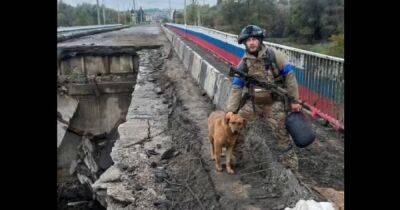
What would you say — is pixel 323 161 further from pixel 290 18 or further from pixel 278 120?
pixel 290 18

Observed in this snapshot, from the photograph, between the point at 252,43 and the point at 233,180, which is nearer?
→ the point at 252,43

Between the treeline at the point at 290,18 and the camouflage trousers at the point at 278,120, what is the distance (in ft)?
74.5

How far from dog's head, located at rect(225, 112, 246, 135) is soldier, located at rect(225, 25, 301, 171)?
0.14 meters

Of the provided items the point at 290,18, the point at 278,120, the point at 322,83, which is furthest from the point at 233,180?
the point at 290,18

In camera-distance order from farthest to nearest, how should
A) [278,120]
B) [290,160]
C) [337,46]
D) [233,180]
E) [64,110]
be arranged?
[337,46] → [64,110] → [233,180] → [278,120] → [290,160]

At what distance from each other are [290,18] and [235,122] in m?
43.0

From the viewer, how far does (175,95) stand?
12.7 metres

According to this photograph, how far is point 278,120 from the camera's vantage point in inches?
229

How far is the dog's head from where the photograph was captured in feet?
18.4
